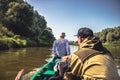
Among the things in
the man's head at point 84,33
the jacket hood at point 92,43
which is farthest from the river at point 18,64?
the jacket hood at point 92,43

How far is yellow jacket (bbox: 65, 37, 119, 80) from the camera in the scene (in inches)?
126

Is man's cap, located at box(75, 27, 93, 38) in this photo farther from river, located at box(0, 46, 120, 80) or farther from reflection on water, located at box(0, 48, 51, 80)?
reflection on water, located at box(0, 48, 51, 80)

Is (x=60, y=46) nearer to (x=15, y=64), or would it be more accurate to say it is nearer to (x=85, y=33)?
(x=15, y=64)

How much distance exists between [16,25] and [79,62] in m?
49.7

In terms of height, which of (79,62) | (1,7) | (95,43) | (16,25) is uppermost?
(1,7)

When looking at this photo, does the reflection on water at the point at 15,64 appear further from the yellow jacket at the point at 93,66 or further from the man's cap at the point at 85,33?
the yellow jacket at the point at 93,66

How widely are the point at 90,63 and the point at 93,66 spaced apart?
0.05 meters

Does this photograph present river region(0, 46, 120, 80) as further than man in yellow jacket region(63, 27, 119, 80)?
Yes

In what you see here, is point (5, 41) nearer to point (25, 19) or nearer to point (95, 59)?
point (25, 19)

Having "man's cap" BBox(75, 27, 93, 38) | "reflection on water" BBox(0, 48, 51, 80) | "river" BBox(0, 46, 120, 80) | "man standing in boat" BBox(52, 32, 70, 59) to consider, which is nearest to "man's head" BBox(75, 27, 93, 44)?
"man's cap" BBox(75, 27, 93, 38)

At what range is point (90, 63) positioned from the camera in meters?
3.26

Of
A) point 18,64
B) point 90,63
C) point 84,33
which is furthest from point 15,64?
point 90,63

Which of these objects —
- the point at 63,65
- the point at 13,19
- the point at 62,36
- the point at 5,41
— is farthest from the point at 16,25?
the point at 63,65

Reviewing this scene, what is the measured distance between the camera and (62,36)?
448 inches
